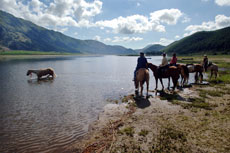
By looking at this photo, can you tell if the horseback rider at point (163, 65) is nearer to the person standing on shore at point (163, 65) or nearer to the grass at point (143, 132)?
the person standing on shore at point (163, 65)

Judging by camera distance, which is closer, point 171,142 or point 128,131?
point 171,142

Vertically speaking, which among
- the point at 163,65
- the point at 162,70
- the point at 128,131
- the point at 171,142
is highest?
the point at 163,65

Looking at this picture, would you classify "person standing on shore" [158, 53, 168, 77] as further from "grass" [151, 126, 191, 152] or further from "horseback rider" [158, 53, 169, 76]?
"grass" [151, 126, 191, 152]

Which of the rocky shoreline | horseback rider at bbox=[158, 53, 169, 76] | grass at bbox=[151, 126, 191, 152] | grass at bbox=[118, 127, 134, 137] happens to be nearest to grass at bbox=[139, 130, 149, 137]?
the rocky shoreline

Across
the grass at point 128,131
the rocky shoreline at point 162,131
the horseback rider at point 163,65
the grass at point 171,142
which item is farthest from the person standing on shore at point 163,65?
the grass at point 128,131

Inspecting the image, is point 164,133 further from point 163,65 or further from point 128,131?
point 163,65

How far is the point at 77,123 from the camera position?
938 centimetres

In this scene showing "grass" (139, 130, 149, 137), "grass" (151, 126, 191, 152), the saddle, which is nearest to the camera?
"grass" (151, 126, 191, 152)

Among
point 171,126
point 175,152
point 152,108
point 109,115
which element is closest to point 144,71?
point 152,108

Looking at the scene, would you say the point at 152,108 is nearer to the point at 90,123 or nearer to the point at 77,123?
the point at 90,123

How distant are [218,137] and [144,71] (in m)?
9.19

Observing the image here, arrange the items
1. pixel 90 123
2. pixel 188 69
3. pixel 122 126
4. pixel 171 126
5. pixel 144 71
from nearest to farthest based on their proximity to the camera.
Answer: pixel 171 126 → pixel 122 126 → pixel 90 123 → pixel 144 71 → pixel 188 69

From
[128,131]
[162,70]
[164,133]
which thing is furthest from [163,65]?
[128,131]

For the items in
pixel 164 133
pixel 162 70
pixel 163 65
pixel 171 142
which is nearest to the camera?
pixel 171 142
